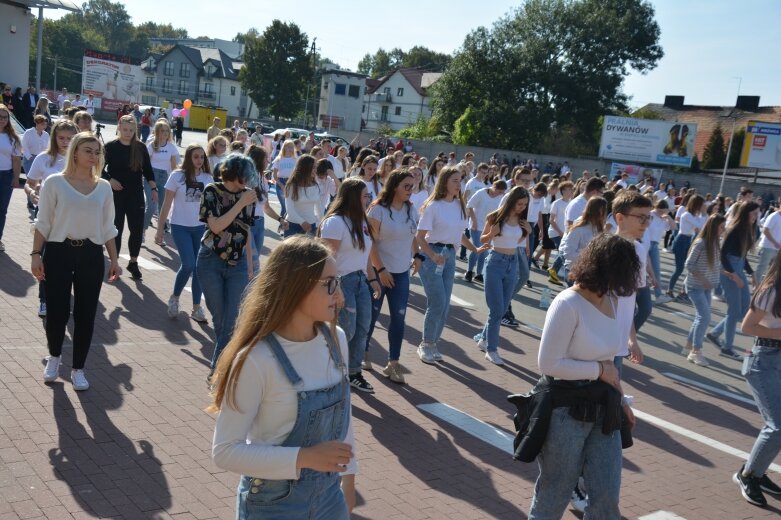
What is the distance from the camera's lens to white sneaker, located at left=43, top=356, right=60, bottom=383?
573 centimetres

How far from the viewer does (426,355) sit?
25.9 ft

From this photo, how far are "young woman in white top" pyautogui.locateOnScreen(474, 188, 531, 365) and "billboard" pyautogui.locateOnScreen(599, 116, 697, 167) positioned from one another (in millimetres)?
41524

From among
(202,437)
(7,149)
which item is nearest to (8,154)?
(7,149)

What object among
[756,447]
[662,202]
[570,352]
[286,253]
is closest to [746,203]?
[662,202]

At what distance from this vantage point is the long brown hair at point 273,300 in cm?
243

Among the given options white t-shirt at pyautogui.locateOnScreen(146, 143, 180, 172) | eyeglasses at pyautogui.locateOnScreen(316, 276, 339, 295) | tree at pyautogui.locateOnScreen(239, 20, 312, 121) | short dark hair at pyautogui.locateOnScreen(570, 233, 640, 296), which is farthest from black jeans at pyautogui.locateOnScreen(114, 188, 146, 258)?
tree at pyautogui.locateOnScreen(239, 20, 312, 121)

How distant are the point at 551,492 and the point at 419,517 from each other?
1145mm

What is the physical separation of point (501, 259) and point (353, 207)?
8.57 feet

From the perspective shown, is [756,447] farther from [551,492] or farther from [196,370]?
[196,370]

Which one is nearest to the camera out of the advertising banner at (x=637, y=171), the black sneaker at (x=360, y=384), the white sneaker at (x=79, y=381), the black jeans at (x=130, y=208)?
the white sneaker at (x=79, y=381)

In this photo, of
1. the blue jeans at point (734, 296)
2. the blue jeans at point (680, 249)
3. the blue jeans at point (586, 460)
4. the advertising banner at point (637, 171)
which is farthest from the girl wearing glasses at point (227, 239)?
the advertising banner at point (637, 171)

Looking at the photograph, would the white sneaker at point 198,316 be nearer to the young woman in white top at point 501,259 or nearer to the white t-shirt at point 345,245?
the white t-shirt at point 345,245

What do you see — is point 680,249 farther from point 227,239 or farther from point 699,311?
point 227,239

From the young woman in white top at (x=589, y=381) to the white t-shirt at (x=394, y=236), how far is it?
331 centimetres
